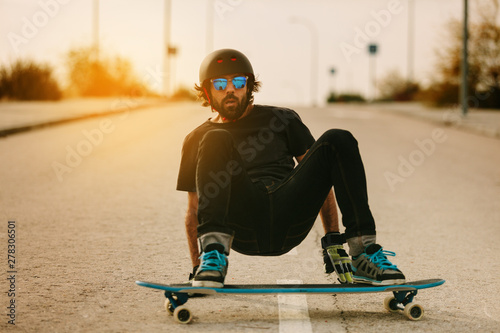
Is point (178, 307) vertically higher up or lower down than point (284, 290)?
lower down

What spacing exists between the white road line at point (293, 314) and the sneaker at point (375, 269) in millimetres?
353

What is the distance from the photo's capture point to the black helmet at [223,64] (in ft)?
14.1

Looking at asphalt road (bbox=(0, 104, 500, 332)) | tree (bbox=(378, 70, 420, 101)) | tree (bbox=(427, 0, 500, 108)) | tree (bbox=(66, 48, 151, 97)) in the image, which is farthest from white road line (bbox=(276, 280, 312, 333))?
tree (bbox=(378, 70, 420, 101))

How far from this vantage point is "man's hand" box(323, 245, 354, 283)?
13.4 ft

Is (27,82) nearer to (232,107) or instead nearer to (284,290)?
(232,107)

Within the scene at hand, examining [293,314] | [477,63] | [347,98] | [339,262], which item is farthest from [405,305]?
[347,98]

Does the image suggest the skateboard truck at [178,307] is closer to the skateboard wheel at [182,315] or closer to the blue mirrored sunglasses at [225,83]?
the skateboard wheel at [182,315]

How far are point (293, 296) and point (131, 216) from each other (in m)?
3.20

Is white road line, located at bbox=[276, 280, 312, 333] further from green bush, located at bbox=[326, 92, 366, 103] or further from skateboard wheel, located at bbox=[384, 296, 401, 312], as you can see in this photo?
green bush, located at bbox=[326, 92, 366, 103]

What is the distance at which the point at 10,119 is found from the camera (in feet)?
59.9

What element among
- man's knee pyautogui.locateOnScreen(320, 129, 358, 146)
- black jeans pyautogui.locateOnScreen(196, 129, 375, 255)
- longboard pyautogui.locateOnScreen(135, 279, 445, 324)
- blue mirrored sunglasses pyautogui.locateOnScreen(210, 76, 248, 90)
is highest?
blue mirrored sunglasses pyautogui.locateOnScreen(210, 76, 248, 90)

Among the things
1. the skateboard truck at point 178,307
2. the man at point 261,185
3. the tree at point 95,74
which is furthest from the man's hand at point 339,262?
the tree at point 95,74

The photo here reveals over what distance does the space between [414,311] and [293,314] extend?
63 cm

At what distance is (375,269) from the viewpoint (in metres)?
3.87
